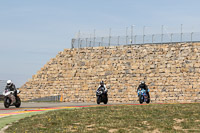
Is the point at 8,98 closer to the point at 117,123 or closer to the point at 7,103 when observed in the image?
the point at 7,103

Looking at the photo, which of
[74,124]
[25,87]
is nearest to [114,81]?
[25,87]

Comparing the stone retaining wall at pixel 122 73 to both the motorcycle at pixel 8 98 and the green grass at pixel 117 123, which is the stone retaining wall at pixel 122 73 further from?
the green grass at pixel 117 123

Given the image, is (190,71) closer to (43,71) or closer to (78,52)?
(78,52)

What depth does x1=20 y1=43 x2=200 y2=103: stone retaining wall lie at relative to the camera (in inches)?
1690

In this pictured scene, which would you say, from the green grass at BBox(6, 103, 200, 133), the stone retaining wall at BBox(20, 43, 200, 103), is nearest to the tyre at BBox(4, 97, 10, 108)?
the green grass at BBox(6, 103, 200, 133)

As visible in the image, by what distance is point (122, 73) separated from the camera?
1847 inches

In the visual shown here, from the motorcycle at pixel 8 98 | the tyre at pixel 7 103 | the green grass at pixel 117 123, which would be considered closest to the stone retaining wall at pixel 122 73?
the motorcycle at pixel 8 98

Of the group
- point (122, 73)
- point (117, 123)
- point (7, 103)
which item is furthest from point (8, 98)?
point (122, 73)

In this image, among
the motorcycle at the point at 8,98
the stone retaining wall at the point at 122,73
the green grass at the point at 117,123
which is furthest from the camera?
the stone retaining wall at the point at 122,73

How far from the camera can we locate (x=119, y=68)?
156 feet

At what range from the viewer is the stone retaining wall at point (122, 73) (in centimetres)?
4294

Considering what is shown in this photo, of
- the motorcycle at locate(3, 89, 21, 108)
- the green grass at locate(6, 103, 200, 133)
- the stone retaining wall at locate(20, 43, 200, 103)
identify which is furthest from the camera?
the stone retaining wall at locate(20, 43, 200, 103)

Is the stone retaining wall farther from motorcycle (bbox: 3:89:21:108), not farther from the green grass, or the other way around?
the green grass

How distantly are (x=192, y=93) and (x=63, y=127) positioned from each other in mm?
30391
